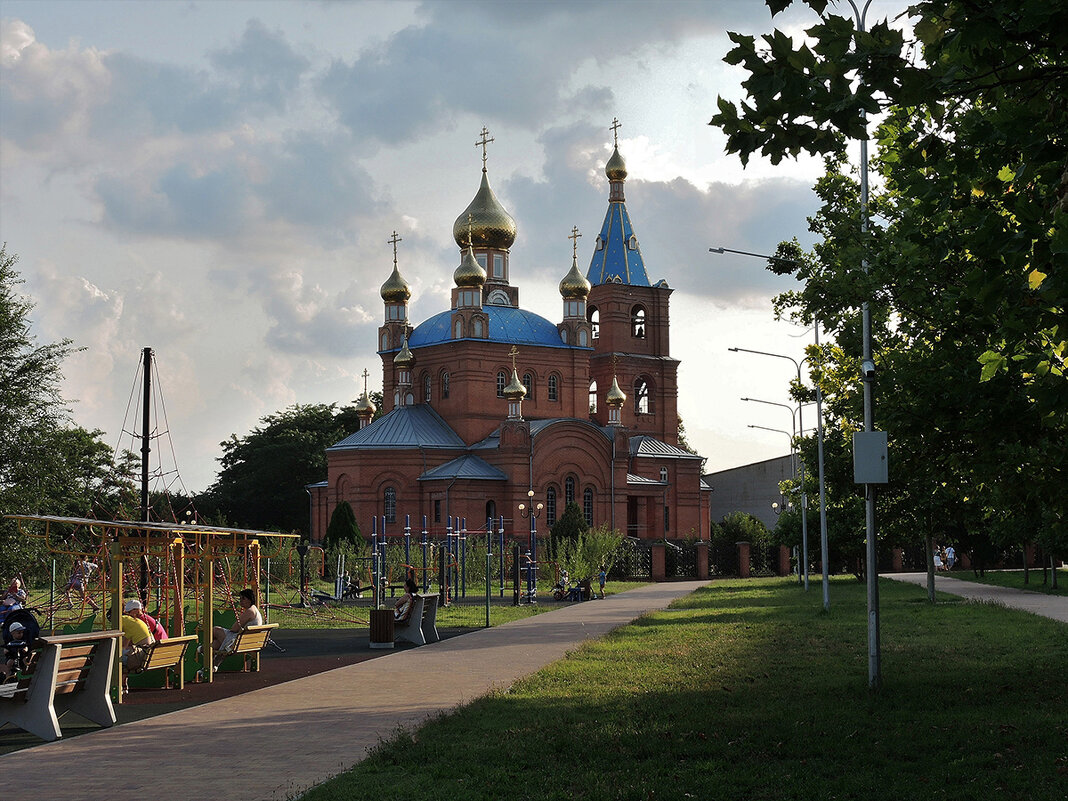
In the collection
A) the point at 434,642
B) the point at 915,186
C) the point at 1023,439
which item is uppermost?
the point at 915,186

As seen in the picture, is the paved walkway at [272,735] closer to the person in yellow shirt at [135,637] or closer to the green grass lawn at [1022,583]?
the person in yellow shirt at [135,637]

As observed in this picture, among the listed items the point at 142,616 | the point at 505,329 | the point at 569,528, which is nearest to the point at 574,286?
the point at 505,329

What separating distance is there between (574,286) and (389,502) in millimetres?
15724

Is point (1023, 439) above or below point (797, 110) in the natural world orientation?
below

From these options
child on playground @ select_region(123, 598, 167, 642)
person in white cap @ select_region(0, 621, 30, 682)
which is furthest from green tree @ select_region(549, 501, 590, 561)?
person in white cap @ select_region(0, 621, 30, 682)

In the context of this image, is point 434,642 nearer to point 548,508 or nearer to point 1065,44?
point 1065,44

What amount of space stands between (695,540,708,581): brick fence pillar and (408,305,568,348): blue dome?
1457 cm

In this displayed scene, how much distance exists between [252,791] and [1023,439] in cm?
817

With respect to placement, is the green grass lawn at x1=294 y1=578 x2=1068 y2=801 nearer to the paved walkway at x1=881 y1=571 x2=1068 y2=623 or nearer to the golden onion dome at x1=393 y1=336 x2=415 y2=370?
the paved walkway at x1=881 y1=571 x2=1068 y2=623

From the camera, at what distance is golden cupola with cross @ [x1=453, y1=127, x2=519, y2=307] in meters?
66.9

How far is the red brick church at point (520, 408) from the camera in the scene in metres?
59.9

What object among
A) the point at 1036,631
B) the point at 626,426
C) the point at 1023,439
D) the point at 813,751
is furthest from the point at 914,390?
the point at 626,426

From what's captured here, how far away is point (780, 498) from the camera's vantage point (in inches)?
3155

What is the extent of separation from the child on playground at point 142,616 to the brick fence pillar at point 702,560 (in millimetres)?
41435
